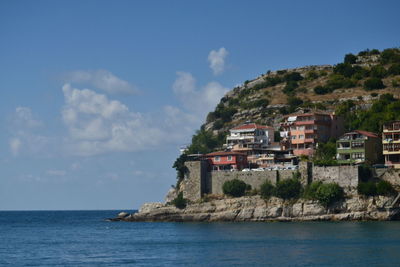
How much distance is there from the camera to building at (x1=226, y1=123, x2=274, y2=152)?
9562cm

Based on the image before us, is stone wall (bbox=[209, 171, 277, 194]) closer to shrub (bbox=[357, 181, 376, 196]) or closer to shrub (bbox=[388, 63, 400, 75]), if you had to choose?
shrub (bbox=[357, 181, 376, 196])

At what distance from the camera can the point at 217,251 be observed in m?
56.5

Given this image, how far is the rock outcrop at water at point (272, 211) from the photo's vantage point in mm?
75250

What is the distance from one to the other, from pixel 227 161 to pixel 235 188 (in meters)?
6.41

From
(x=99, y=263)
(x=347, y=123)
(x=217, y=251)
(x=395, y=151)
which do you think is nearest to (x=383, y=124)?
(x=395, y=151)

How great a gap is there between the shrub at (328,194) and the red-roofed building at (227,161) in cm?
1387

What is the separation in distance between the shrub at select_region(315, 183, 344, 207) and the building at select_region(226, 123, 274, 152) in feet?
62.5

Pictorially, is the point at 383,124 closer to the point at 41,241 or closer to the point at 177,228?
the point at 177,228

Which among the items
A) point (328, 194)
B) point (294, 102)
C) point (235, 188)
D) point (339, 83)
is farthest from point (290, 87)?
point (328, 194)

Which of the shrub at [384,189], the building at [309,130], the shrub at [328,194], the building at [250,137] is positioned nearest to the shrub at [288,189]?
the shrub at [328,194]

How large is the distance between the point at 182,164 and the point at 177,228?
49.6 ft

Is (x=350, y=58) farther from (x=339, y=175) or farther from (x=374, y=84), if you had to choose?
(x=339, y=175)

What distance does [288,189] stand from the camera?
79.4 m

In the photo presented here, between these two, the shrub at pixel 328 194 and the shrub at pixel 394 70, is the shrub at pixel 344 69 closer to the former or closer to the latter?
the shrub at pixel 394 70
